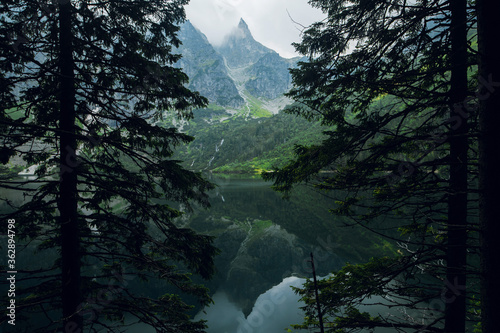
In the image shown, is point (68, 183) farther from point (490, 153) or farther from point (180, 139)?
A: point (490, 153)

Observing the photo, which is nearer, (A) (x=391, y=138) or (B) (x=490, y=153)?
(B) (x=490, y=153)

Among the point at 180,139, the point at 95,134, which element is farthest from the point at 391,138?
the point at 95,134

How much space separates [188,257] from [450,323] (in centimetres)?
533

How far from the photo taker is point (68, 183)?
14.1ft

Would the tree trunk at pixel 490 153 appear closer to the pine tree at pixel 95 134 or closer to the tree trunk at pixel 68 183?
the pine tree at pixel 95 134

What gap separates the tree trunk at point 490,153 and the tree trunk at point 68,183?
651 cm

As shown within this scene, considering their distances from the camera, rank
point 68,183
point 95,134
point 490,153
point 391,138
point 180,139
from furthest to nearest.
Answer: point 180,139
point 391,138
point 95,134
point 68,183
point 490,153

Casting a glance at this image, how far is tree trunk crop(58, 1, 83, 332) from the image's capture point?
4.21 meters

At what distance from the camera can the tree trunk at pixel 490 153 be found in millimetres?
2732

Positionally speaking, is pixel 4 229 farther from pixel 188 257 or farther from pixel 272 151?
pixel 272 151

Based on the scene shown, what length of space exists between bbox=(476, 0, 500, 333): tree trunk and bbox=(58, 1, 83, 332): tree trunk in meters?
6.51

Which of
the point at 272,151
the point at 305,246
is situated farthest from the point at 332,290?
the point at 272,151

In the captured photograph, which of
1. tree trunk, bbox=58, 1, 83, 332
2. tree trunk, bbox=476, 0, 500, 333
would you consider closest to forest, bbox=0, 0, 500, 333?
tree trunk, bbox=58, 1, 83, 332

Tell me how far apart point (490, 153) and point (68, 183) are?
6733mm
